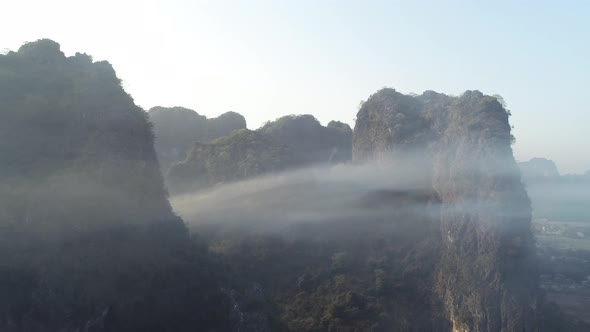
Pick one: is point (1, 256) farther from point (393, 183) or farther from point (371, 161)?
point (371, 161)

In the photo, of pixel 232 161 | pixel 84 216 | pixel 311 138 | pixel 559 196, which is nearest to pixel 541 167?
pixel 559 196

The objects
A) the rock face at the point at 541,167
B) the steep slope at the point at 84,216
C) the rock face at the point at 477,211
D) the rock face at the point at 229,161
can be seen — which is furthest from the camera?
the rock face at the point at 541,167

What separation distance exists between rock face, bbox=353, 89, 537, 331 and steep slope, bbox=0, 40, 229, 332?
9.90m

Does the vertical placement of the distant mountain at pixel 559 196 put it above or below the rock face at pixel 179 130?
below

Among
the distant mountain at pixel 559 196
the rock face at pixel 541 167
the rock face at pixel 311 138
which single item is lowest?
the distant mountain at pixel 559 196

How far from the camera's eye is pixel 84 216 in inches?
499

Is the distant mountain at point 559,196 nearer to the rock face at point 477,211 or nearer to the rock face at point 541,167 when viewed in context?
the rock face at point 541,167

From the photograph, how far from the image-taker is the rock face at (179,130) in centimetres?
3794

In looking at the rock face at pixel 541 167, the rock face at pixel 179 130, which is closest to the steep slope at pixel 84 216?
the rock face at pixel 179 130

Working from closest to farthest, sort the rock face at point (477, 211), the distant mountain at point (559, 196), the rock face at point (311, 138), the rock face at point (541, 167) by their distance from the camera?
the rock face at point (477, 211)
the rock face at point (311, 138)
the distant mountain at point (559, 196)
the rock face at point (541, 167)

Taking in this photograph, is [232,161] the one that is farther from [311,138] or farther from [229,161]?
[311,138]

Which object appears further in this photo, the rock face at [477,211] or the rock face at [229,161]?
the rock face at [229,161]

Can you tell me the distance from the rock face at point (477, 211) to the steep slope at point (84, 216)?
32.5 ft

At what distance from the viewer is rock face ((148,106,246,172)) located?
124ft
